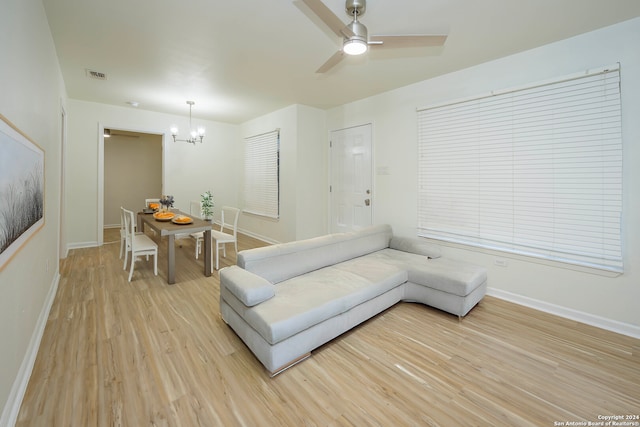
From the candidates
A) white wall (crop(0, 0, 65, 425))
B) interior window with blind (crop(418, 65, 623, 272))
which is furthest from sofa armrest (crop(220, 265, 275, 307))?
interior window with blind (crop(418, 65, 623, 272))

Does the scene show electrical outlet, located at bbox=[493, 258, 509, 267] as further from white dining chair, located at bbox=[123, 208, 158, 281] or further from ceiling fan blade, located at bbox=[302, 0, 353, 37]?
white dining chair, located at bbox=[123, 208, 158, 281]

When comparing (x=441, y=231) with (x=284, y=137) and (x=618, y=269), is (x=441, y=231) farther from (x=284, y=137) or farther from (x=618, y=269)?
(x=284, y=137)

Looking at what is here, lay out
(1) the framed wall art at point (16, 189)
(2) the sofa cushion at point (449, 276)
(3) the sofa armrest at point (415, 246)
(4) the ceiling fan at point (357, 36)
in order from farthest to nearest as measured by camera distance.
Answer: (3) the sofa armrest at point (415, 246) < (2) the sofa cushion at point (449, 276) < (4) the ceiling fan at point (357, 36) < (1) the framed wall art at point (16, 189)

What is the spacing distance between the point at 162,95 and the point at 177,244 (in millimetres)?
2741

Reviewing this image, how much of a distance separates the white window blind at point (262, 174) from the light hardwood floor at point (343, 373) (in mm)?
3152

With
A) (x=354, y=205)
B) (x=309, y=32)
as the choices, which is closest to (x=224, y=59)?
(x=309, y=32)

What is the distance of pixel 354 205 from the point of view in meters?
4.88

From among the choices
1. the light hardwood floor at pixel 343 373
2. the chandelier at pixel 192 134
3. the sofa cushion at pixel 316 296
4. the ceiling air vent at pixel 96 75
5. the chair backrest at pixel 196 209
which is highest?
the ceiling air vent at pixel 96 75

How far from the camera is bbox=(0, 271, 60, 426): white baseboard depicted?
1459 millimetres

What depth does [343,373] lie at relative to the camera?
1.94 meters

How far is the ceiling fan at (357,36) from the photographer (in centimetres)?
182

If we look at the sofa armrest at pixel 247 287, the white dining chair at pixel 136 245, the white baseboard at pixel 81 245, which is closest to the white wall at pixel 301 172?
the white dining chair at pixel 136 245

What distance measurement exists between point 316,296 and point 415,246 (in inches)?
74.0

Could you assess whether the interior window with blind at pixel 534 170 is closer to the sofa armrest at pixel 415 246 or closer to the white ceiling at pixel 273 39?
the sofa armrest at pixel 415 246
